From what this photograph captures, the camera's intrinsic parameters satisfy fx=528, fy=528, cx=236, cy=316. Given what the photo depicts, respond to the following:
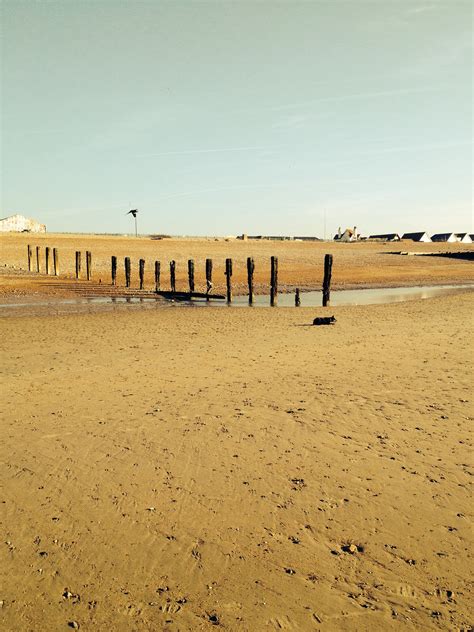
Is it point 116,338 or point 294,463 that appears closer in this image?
point 294,463

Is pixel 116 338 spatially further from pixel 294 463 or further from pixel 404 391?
pixel 294 463

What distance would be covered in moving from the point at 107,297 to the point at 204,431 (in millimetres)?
20271

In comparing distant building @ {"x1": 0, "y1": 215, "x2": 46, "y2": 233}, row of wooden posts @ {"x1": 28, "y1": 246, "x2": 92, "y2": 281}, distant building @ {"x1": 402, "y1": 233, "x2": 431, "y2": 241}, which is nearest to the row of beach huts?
distant building @ {"x1": 402, "y1": 233, "x2": 431, "y2": 241}

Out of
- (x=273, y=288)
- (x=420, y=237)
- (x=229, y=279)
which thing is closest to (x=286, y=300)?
(x=273, y=288)

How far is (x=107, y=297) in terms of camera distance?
26.0 metres

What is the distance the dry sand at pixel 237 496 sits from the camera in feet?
11.9

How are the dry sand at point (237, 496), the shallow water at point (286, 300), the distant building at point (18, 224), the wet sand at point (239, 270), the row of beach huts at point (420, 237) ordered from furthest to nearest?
the row of beach huts at point (420, 237)
the distant building at point (18, 224)
the wet sand at point (239, 270)
the shallow water at point (286, 300)
the dry sand at point (237, 496)

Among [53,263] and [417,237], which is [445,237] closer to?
[417,237]

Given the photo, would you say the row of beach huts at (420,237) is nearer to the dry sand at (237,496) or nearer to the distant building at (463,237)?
the distant building at (463,237)

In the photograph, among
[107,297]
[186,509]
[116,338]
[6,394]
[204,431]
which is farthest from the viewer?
[107,297]

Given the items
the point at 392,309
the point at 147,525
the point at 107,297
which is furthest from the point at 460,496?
the point at 107,297

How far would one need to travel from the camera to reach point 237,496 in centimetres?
506

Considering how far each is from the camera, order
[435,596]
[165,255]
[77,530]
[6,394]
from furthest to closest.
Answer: [165,255], [6,394], [77,530], [435,596]

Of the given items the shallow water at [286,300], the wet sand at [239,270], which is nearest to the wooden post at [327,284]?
the shallow water at [286,300]
